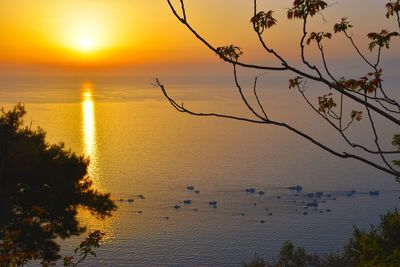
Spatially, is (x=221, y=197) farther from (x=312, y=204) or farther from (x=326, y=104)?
(x=326, y=104)

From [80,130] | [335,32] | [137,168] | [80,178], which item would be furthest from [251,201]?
[80,130]

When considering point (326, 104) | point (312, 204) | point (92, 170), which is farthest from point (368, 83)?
point (92, 170)

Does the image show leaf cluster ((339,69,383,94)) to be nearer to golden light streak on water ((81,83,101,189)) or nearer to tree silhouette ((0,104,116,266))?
tree silhouette ((0,104,116,266))

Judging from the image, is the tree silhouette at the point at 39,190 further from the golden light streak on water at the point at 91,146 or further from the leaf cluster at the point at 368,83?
the golden light streak on water at the point at 91,146

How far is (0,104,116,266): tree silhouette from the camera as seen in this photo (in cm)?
1862

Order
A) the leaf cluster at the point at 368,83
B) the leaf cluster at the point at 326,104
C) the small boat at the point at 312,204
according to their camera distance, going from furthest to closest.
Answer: the small boat at the point at 312,204 < the leaf cluster at the point at 326,104 < the leaf cluster at the point at 368,83

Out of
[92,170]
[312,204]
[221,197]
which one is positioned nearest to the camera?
[312,204]

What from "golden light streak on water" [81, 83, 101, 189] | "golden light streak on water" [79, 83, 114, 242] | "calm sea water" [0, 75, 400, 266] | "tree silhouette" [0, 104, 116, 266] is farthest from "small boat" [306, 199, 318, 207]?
"tree silhouette" [0, 104, 116, 266]

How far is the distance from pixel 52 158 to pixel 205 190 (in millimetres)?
64149

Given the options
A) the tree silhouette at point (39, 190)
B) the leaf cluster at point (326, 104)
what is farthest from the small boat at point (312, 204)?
the leaf cluster at point (326, 104)

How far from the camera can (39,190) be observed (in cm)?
1941

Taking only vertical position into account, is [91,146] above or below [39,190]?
above

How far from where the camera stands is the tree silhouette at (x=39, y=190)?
18625 millimetres

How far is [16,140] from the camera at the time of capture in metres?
19.8
